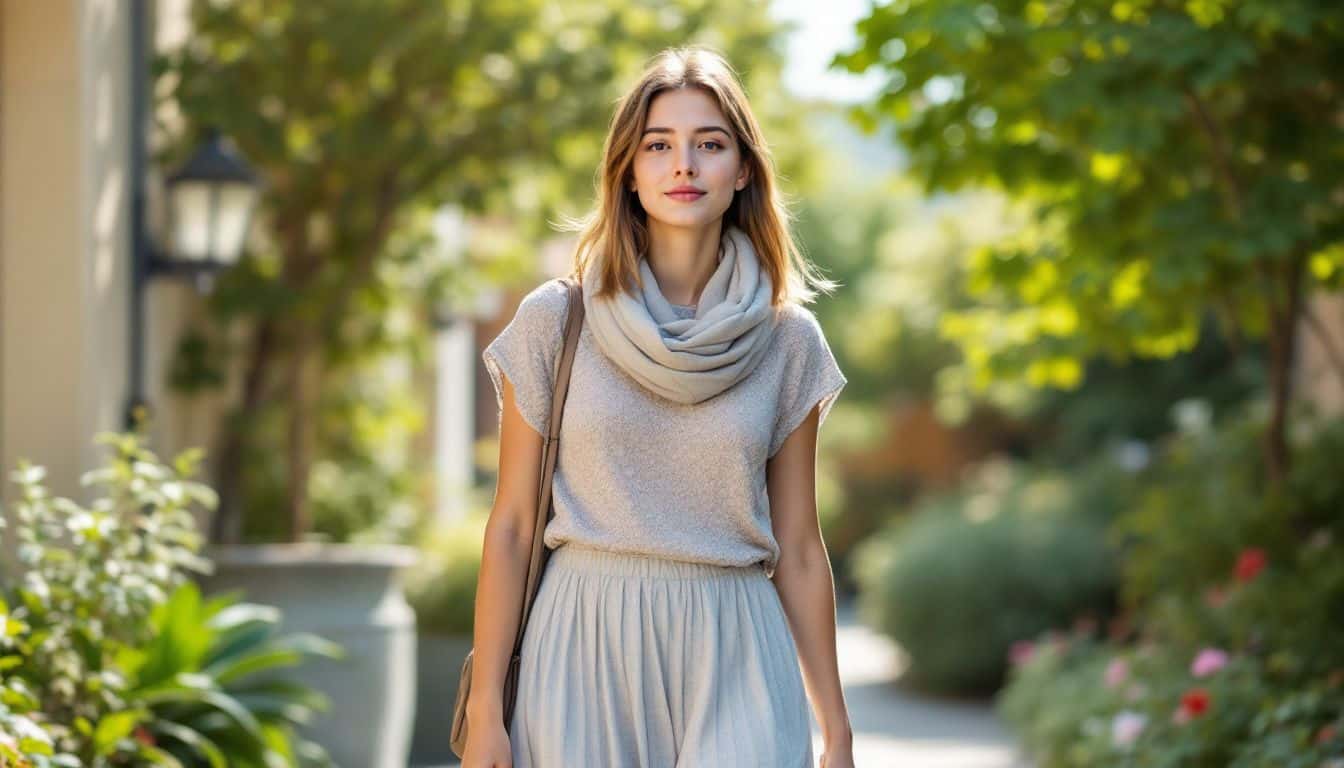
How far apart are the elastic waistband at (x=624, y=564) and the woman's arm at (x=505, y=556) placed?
0.22 ft

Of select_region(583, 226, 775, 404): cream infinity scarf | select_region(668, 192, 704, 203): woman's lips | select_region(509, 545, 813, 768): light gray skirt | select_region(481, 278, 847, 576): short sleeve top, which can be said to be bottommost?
select_region(509, 545, 813, 768): light gray skirt

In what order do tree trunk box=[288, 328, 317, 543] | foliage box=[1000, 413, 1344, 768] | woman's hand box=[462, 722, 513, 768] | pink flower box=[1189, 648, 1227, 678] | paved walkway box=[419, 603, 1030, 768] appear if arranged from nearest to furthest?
woman's hand box=[462, 722, 513, 768], foliage box=[1000, 413, 1344, 768], pink flower box=[1189, 648, 1227, 678], tree trunk box=[288, 328, 317, 543], paved walkway box=[419, 603, 1030, 768]

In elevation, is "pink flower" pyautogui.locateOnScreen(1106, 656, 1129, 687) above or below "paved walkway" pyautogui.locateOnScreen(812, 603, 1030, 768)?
above

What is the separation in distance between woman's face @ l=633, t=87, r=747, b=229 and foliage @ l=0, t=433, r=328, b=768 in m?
1.77

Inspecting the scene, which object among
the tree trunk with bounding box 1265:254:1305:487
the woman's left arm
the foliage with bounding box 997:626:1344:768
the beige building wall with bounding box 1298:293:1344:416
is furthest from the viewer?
the beige building wall with bounding box 1298:293:1344:416

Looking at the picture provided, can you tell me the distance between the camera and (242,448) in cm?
943

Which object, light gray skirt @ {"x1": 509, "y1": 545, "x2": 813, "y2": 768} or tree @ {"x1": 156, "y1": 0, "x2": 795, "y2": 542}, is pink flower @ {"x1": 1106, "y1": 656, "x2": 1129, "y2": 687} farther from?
light gray skirt @ {"x1": 509, "y1": 545, "x2": 813, "y2": 768}

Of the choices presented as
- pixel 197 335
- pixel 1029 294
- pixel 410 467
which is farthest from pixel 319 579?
pixel 410 467

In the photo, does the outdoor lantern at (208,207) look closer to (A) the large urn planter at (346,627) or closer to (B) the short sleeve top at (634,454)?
(A) the large urn planter at (346,627)

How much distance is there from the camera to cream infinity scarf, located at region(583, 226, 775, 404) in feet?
9.87

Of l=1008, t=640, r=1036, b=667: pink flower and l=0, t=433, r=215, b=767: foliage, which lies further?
l=1008, t=640, r=1036, b=667: pink flower

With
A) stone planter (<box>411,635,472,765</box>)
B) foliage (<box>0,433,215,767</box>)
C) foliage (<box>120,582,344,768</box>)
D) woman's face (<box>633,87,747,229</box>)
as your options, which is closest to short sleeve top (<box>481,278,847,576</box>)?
woman's face (<box>633,87,747,229</box>)

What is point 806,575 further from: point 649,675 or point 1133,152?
point 1133,152

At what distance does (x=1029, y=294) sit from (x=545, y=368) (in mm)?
5169
